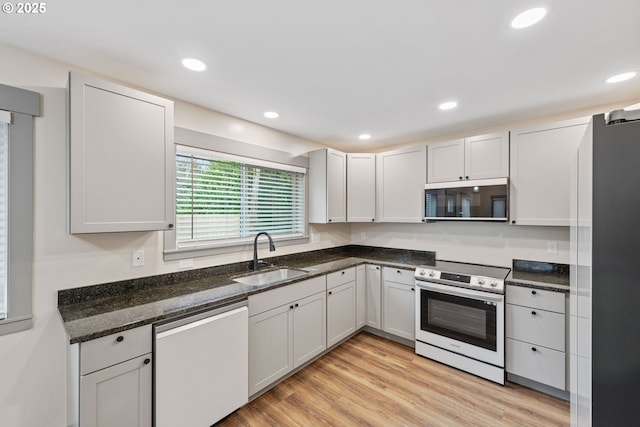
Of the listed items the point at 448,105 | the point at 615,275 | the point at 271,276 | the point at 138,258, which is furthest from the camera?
the point at 271,276

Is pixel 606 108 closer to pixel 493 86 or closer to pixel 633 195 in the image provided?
pixel 493 86

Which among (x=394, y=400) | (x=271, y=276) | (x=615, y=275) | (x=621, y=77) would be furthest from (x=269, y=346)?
(x=621, y=77)

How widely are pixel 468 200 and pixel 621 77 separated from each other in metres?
1.36

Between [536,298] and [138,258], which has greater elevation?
[138,258]

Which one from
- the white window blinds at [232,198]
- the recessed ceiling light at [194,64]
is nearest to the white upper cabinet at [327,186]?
the white window blinds at [232,198]

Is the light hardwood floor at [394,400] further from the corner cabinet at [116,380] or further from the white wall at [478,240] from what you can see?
the white wall at [478,240]

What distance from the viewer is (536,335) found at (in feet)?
7.34

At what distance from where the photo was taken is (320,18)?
1.32 m

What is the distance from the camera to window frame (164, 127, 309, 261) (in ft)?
7.17

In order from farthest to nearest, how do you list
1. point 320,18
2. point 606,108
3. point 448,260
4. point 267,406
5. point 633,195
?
1. point 448,260
2. point 606,108
3. point 267,406
4. point 320,18
5. point 633,195

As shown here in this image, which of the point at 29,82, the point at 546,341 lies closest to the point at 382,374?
the point at 546,341

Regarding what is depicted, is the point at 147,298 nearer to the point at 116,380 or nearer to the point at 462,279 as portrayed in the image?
the point at 116,380

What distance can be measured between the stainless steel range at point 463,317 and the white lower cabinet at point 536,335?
0.30 ft

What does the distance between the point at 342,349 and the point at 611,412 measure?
99.3 inches
